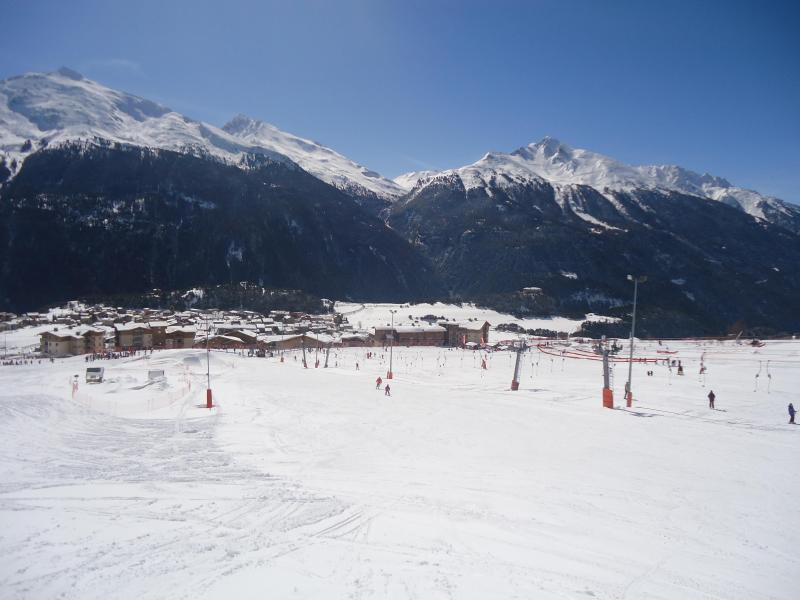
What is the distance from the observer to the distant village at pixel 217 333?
229ft

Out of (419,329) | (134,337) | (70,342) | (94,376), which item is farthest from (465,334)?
(94,376)

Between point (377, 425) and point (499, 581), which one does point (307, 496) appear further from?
point (377, 425)

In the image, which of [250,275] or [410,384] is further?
[250,275]

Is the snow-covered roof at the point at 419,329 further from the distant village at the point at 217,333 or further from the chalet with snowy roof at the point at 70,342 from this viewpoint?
the chalet with snowy roof at the point at 70,342

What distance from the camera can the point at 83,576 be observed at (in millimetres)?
7363

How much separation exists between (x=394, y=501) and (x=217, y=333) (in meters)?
82.0

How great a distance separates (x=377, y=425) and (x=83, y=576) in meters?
13.3

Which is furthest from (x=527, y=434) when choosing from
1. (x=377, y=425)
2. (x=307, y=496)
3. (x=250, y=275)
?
(x=250, y=275)

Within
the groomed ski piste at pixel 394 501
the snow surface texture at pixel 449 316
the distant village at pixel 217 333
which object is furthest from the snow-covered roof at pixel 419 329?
the groomed ski piste at pixel 394 501

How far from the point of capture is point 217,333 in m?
85.8

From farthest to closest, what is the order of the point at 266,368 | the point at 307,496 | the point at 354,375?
the point at 266,368 < the point at 354,375 < the point at 307,496

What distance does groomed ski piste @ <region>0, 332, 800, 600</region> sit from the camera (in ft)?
24.5

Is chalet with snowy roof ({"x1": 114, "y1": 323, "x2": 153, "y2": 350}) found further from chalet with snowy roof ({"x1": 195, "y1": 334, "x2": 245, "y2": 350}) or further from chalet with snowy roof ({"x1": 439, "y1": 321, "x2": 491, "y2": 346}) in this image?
chalet with snowy roof ({"x1": 439, "y1": 321, "x2": 491, "y2": 346})

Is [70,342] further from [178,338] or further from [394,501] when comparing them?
[394,501]
